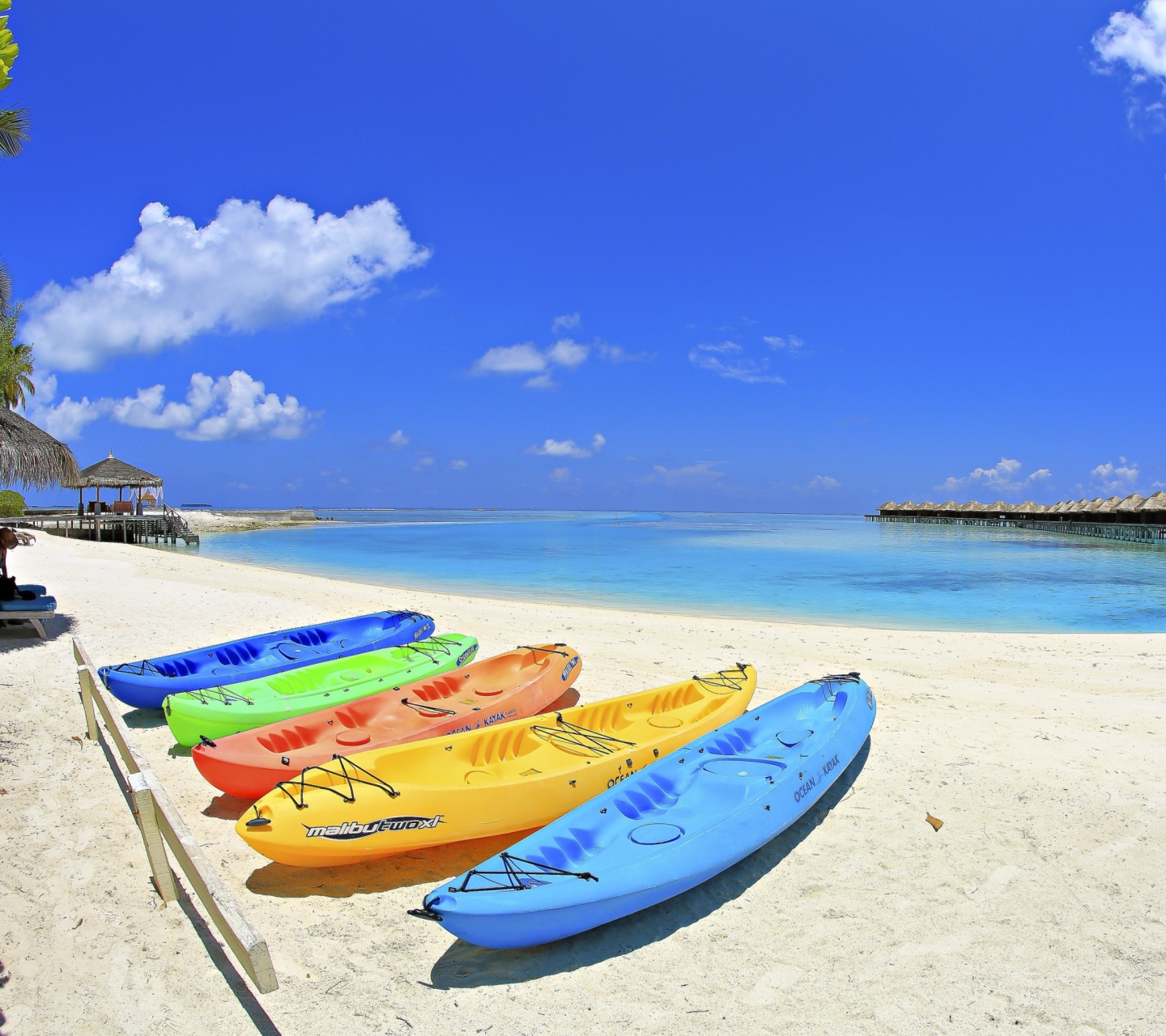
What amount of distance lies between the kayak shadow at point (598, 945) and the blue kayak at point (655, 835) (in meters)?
0.16

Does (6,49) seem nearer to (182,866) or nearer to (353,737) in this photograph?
(182,866)

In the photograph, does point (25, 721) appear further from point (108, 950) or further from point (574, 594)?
point (574, 594)

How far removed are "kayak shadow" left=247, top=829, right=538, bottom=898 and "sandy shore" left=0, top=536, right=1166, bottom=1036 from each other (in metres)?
0.02

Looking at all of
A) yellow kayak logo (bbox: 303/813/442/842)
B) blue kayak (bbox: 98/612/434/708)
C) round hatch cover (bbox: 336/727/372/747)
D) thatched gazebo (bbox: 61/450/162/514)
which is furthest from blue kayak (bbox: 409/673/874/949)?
thatched gazebo (bbox: 61/450/162/514)

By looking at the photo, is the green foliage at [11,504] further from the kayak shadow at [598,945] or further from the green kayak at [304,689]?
the kayak shadow at [598,945]

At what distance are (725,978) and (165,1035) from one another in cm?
231

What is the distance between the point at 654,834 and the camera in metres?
3.79

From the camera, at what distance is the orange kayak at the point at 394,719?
4.49 meters

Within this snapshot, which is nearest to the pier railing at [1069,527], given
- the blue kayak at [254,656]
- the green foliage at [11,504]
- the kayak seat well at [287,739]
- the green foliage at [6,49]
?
the blue kayak at [254,656]

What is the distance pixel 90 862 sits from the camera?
155 inches

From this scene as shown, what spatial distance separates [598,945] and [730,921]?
0.73 meters

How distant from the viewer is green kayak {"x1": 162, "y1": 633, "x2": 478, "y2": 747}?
18.0 ft

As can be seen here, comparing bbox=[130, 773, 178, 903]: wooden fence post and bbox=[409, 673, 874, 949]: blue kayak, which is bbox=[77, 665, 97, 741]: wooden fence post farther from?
bbox=[409, 673, 874, 949]: blue kayak

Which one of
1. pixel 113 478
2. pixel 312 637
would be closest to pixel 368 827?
pixel 312 637
